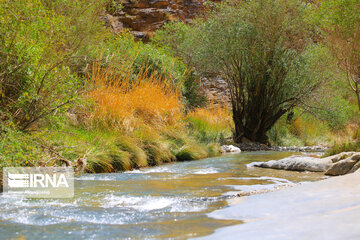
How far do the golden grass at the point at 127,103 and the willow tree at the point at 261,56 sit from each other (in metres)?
3.52

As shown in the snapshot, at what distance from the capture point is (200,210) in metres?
3.25

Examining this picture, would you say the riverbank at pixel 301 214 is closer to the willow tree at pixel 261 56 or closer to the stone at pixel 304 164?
the stone at pixel 304 164

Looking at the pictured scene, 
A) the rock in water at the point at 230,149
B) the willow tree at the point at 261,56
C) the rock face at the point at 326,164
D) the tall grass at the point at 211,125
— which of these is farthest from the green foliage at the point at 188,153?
the willow tree at the point at 261,56

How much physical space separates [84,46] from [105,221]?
8845 millimetres

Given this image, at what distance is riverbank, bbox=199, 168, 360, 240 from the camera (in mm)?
2100

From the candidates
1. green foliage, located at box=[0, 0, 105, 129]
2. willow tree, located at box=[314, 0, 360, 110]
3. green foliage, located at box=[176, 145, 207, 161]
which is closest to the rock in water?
green foliage, located at box=[176, 145, 207, 161]

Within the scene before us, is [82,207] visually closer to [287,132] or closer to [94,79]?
[94,79]

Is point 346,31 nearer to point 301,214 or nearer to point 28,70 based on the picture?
point 28,70

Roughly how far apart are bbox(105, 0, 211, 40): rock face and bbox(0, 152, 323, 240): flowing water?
77.4 feet

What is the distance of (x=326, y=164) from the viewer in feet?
20.9

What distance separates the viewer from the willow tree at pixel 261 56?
13.1 m

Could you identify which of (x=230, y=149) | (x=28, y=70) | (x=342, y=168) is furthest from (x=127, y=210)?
(x=230, y=149)

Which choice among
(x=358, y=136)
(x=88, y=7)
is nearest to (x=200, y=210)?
(x=88, y=7)

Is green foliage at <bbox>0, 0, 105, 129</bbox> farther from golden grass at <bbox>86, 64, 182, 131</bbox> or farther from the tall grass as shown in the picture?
the tall grass
